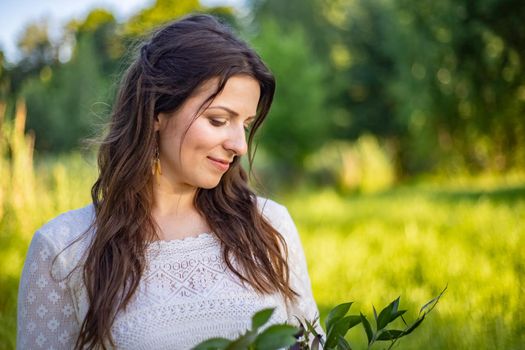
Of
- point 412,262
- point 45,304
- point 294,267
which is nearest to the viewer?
point 45,304

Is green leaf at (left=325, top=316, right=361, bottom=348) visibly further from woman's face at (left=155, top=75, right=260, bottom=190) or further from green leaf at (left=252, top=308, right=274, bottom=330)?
woman's face at (left=155, top=75, right=260, bottom=190)

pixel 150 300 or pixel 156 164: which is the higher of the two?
pixel 156 164

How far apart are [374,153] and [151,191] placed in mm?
14440

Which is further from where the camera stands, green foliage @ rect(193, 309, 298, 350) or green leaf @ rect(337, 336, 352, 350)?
green leaf @ rect(337, 336, 352, 350)

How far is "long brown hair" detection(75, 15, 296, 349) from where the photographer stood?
1.67m

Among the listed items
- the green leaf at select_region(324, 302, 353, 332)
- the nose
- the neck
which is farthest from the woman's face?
the green leaf at select_region(324, 302, 353, 332)

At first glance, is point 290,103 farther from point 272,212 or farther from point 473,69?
point 272,212

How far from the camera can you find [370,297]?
3.88 meters

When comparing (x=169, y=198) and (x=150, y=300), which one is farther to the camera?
(x=169, y=198)

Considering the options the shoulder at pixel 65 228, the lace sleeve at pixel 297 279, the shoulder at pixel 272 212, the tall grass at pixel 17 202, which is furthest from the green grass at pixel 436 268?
the tall grass at pixel 17 202

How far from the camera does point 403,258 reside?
482 centimetres

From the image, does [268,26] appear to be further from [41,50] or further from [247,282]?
A: [247,282]

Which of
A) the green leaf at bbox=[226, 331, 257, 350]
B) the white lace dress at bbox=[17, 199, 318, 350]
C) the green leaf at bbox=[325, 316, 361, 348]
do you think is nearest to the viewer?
the green leaf at bbox=[226, 331, 257, 350]

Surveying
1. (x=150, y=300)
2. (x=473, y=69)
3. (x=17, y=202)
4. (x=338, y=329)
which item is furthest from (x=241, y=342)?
(x=473, y=69)
